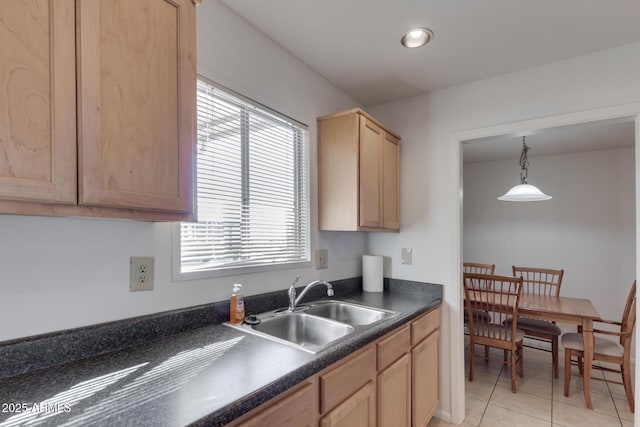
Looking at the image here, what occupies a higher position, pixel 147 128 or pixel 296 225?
pixel 147 128

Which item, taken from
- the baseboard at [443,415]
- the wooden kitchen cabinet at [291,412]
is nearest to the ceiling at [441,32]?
the wooden kitchen cabinet at [291,412]

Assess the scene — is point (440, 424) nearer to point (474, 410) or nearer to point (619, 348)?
point (474, 410)

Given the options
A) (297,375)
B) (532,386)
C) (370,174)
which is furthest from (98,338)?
(532,386)

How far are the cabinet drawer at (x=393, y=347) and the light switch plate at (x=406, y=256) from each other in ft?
2.40

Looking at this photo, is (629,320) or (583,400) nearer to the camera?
(629,320)

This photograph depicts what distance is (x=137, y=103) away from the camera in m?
0.95

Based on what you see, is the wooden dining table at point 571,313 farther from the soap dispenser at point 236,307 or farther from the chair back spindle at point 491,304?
the soap dispenser at point 236,307

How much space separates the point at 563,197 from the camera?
4102 mm

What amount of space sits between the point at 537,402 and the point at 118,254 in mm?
3145

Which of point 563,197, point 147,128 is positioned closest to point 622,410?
point 563,197

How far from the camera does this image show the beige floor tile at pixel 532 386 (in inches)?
106

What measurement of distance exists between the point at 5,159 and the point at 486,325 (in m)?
3.44

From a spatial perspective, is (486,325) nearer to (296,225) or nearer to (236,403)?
(296,225)

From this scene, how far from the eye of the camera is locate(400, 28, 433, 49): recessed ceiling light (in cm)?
170
